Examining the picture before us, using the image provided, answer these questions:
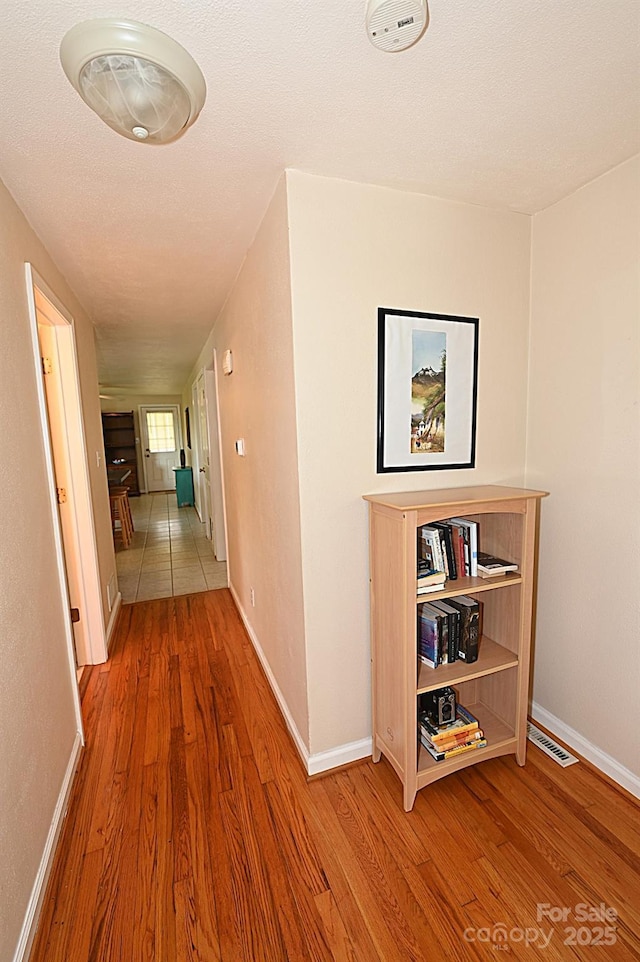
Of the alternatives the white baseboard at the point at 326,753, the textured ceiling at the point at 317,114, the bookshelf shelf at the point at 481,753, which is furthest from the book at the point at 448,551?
the textured ceiling at the point at 317,114

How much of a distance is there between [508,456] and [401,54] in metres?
1.48

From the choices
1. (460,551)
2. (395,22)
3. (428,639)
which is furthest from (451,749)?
(395,22)

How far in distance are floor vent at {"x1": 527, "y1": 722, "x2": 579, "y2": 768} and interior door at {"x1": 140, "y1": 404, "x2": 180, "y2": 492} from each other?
30.4 feet

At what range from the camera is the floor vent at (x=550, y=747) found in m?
1.73

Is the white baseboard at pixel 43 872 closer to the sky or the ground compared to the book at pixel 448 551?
closer to the ground

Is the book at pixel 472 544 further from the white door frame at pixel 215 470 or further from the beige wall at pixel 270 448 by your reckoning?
the white door frame at pixel 215 470

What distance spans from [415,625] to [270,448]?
3.25 feet

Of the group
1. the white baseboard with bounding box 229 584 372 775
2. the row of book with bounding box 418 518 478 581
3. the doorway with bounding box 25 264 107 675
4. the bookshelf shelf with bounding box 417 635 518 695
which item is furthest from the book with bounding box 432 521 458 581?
the doorway with bounding box 25 264 107 675

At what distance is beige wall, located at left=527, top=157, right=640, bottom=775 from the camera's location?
5.06 feet

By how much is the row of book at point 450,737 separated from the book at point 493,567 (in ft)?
1.97

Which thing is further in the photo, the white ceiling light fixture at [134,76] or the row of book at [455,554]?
the row of book at [455,554]

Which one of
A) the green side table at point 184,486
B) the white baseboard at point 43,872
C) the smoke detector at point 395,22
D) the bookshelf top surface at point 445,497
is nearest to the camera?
the smoke detector at point 395,22

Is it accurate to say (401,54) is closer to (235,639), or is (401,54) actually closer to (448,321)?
(448,321)

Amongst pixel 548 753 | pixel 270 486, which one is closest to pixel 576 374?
pixel 270 486
